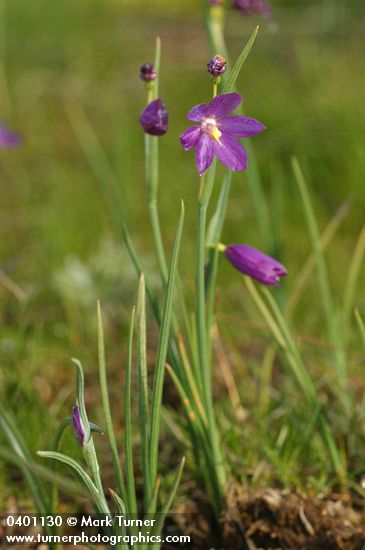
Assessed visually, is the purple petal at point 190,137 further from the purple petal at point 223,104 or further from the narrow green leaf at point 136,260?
the narrow green leaf at point 136,260

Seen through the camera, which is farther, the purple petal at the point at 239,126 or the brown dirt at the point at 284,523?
the brown dirt at the point at 284,523

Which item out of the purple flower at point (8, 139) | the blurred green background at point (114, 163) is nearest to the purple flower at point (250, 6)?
the blurred green background at point (114, 163)

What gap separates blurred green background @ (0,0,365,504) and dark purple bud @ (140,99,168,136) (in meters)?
0.60

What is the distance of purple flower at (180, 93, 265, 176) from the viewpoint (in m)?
0.92

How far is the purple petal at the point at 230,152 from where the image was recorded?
95cm

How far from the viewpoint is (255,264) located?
112 cm

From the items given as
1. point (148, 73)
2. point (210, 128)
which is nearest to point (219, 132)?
point (210, 128)

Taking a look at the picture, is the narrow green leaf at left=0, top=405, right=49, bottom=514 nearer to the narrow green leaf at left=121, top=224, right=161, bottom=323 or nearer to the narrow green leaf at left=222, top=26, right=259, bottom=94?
the narrow green leaf at left=121, top=224, right=161, bottom=323

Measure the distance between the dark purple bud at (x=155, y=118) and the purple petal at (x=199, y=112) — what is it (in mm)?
102

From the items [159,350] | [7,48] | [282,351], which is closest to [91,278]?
[282,351]

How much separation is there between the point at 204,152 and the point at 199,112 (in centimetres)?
5

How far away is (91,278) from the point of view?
6.80 feet

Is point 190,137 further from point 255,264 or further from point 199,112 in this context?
point 255,264

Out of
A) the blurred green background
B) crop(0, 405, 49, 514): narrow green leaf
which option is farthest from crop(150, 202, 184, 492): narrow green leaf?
the blurred green background
